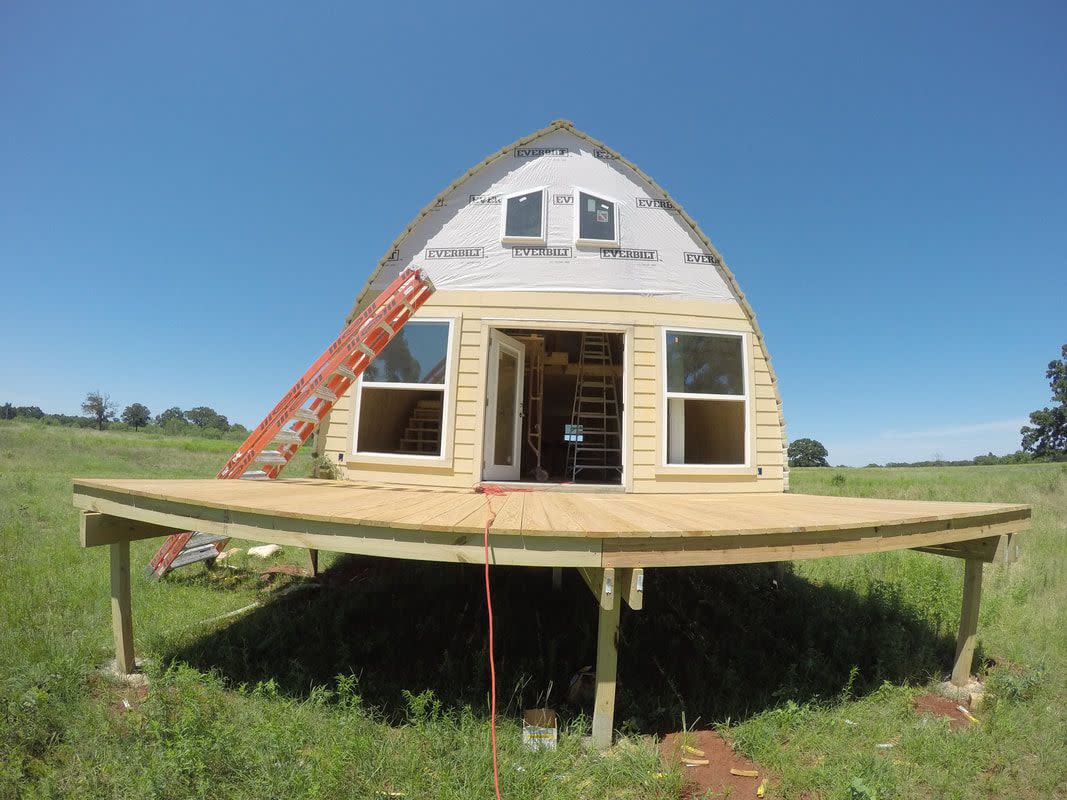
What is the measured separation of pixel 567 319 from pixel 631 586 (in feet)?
12.2

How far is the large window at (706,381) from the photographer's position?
20.6ft

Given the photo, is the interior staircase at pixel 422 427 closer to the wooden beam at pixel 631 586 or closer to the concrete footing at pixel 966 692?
the wooden beam at pixel 631 586

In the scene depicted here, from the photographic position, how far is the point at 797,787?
306cm

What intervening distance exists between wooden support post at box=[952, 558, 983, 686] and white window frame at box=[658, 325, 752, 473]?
90.5 inches

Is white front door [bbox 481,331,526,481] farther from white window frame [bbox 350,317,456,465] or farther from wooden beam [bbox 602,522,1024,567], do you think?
wooden beam [bbox 602,522,1024,567]

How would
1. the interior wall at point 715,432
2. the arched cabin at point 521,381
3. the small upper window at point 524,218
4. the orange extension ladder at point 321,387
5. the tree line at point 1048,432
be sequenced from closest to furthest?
1. the arched cabin at point 521,381
2. the orange extension ladder at point 321,387
3. the small upper window at point 524,218
4. the interior wall at point 715,432
5. the tree line at point 1048,432

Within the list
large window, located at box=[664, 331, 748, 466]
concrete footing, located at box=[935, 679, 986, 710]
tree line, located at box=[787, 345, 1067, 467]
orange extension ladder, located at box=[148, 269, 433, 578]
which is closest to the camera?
concrete footing, located at box=[935, 679, 986, 710]

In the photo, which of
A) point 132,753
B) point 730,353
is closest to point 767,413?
point 730,353

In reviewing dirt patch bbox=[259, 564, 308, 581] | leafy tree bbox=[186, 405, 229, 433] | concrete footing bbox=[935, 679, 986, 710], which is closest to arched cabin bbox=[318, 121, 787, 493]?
dirt patch bbox=[259, 564, 308, 581]

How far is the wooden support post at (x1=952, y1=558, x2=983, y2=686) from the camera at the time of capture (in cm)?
446

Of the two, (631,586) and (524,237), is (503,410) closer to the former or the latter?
(524,237)

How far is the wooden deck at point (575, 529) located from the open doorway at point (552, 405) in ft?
6.83

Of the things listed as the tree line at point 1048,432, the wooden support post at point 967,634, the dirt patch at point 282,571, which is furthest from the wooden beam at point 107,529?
the tree line at point 1048,432

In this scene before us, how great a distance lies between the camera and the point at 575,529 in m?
3.09
